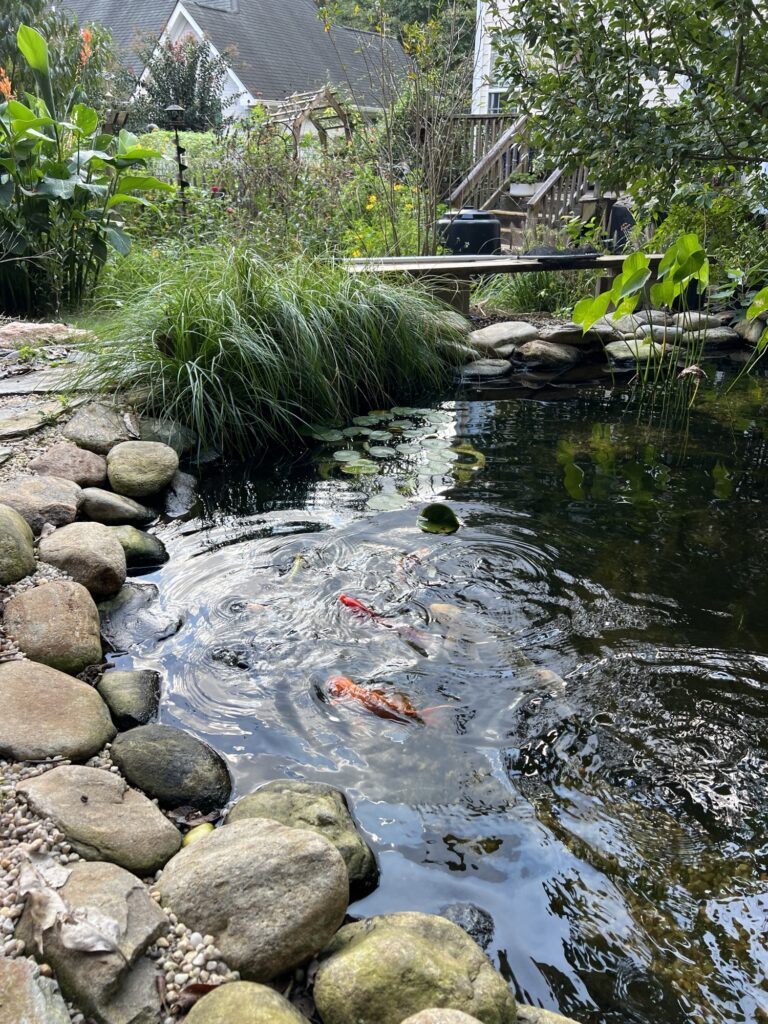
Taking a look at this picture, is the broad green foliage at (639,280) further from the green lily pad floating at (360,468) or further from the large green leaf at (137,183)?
the large green leaf at (137,183)

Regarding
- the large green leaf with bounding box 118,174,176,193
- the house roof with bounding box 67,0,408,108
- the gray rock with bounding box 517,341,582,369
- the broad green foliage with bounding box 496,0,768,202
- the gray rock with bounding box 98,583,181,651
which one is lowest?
the gray rock with bounding box 98,583,181,651

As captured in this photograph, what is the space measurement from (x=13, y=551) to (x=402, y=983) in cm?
207

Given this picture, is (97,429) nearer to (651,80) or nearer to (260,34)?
(651,80)

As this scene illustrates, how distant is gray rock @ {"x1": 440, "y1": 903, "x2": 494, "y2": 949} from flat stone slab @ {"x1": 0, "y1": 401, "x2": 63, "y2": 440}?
3.35 metres

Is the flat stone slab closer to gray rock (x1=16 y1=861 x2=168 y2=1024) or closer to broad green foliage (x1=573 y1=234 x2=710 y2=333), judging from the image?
broad green foliage (x1=573 y1=234 x2=710 y2=333)

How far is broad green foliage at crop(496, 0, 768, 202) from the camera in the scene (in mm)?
3646

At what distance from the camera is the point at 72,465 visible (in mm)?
3959

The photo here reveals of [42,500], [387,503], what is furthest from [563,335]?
[42,500]

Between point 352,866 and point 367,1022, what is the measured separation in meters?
0.47

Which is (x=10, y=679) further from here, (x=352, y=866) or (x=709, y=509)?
(x=709, y=509)

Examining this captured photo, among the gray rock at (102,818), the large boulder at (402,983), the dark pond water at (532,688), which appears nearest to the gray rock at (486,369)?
the dark pond water at (532,688)

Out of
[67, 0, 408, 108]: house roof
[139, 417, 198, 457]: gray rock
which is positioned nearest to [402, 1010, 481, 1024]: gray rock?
[139, 417, 198, 457]: gray rock

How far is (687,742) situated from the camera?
8.08ft

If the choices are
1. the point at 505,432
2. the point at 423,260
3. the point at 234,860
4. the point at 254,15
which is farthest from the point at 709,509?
the point at 254,15
